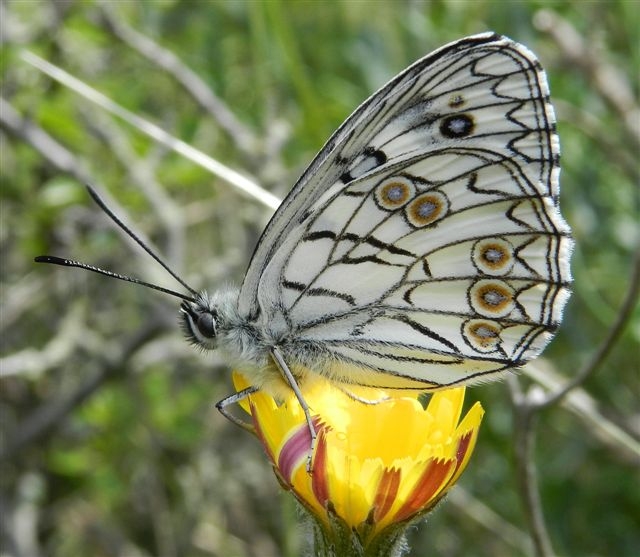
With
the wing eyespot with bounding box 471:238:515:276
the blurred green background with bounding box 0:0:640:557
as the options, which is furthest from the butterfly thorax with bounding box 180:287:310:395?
the blurred green background with bounding box 0:0:640:557

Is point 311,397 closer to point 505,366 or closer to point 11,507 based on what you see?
point 505,366

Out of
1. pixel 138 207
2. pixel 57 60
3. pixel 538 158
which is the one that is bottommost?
pixel 138 207

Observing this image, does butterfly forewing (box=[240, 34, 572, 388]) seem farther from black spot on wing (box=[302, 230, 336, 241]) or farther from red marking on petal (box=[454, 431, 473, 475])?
red marking on petal (box=[454, 431, 473, 475])

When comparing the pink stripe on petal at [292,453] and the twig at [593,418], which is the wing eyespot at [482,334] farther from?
the pink stripe on petal at [292,453]

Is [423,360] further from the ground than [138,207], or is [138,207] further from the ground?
[423,360]

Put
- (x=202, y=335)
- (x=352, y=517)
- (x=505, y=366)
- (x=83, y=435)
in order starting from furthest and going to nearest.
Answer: (x=83, y=435), (x=202, y=335), (x=505, y=366), (x=352, y=517)

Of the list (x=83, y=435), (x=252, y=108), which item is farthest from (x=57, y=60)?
(x=83, y=435)
